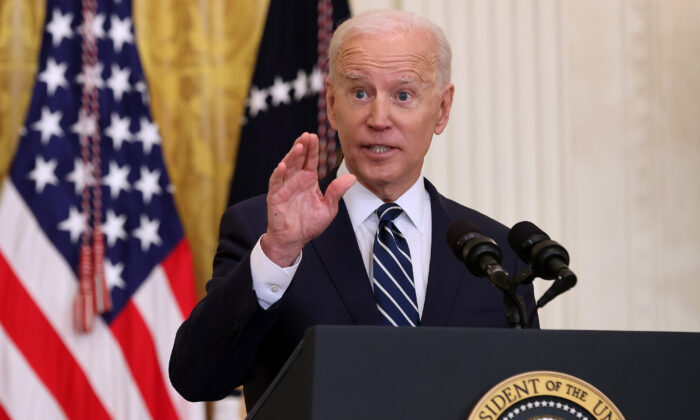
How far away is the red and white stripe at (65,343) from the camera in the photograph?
12.8 ft

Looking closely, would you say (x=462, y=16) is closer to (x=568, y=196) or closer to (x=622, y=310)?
(x=568, y=196)

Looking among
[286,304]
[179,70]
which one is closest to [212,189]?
[179,70]

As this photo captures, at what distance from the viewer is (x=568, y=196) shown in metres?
4.65

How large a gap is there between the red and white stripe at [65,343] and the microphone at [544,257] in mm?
2575

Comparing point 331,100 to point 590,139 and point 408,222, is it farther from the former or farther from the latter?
point 590,139

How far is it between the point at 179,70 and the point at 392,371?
334 centimetres

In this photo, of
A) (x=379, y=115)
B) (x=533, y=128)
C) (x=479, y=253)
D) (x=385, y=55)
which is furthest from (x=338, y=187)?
(x=533, y=128)

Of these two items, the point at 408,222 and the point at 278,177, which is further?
the point at 408,222

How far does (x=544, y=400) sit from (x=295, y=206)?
26.7 inches

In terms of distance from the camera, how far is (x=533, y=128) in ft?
14.9

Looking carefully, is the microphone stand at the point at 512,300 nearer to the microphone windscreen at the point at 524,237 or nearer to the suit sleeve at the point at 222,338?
the microphone windscreen at the point at 524,237

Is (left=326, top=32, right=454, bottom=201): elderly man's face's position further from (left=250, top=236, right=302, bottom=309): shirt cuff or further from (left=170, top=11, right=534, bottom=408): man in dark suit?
(left=250, top=236, right=302, bottom=309): shirt cuff

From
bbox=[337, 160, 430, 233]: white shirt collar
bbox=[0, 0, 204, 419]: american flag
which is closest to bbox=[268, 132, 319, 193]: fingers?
bbox=[337, 160, 430, 233]: white shirt collar

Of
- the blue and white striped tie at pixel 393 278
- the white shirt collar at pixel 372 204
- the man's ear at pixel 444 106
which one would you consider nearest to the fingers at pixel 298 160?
the blue and white striped tie at pixel 393 278
